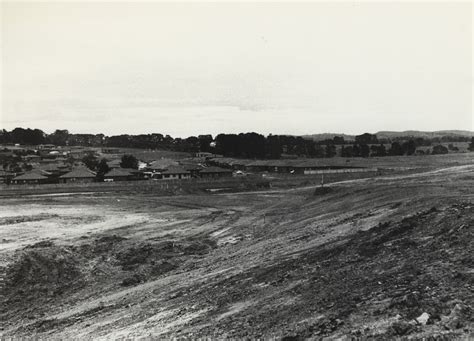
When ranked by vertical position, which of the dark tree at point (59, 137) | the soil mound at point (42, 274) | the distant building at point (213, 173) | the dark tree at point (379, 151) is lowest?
the soil mound at point (42, 274)

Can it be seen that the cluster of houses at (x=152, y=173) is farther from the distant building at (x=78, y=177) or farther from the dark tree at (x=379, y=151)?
the dark tree at (x=379, y=151)

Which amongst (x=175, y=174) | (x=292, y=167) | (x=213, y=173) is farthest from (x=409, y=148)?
(x=175, y=174)

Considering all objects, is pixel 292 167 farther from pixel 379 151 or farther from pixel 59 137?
pixel 59 137

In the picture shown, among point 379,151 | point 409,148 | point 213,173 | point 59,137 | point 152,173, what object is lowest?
point 152,173

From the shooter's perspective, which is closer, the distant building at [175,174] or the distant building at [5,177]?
the distant building at [5,177]

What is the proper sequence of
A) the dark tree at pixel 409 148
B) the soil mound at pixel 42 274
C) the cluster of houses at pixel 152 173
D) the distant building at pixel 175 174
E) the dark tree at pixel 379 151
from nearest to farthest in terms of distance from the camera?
1. the soil mound at pixel 42 274
2. the cluster of houses at pixel 152 173
3. the distant building at pixel 175 174
4. the dark tree at pixel 379 151
5. the dark tree at pixel 409 148

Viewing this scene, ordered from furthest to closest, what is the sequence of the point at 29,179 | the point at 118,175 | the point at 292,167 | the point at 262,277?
the point at 292,167 → the point at 118,175 → the point at 29,179 → the point at 262,277

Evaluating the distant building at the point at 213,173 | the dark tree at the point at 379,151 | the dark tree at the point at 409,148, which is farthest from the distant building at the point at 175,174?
the dark tree at the point at 409,148

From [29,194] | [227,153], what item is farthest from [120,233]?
[227,153]

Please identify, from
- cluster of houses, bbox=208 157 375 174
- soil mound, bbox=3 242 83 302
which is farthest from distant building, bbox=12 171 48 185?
soil mound, bbox=3 242 83 302
